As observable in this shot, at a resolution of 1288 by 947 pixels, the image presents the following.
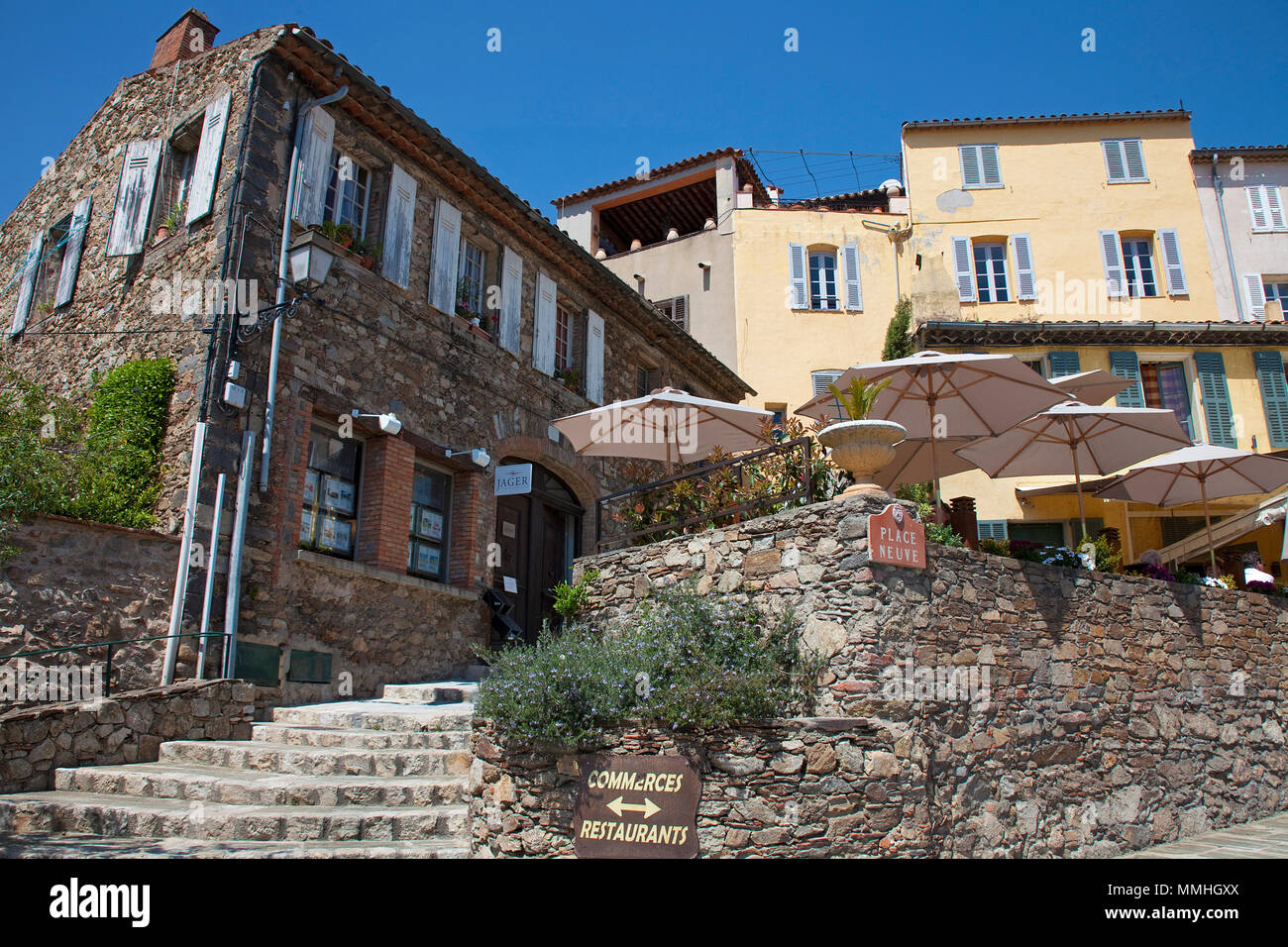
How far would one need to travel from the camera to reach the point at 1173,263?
59.3ft

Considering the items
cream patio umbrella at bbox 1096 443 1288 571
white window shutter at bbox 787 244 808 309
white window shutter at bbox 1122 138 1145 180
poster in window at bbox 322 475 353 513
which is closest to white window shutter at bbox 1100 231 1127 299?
white window shutter at bbox 1122 138 1145 180

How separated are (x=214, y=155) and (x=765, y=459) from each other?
6.53 meters

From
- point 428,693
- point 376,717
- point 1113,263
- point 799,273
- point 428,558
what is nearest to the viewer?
point 376,717

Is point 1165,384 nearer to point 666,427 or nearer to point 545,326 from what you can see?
point 545,326

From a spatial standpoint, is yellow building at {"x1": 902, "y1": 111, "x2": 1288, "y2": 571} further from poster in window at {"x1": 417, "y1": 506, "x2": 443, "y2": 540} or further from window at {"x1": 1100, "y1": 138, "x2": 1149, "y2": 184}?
poster in window at {"x1": 417, "y1": 506, "x2": 443, "y2": 540}

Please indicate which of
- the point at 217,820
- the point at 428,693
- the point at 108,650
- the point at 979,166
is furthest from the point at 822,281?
the point at 217,820

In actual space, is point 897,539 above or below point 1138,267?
below

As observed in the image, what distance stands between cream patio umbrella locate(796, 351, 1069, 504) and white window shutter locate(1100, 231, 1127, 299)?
1087 cm

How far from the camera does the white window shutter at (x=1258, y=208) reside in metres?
18.5

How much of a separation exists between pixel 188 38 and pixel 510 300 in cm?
507

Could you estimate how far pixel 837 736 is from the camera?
559cm

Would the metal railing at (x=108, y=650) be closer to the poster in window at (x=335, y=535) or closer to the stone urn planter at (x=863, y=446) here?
the poster in window at (x=335, y=535)

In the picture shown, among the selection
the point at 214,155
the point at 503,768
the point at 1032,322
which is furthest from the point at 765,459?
the point at 1032,322
